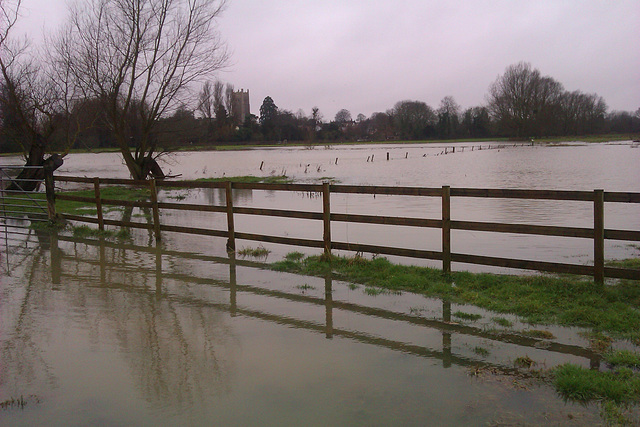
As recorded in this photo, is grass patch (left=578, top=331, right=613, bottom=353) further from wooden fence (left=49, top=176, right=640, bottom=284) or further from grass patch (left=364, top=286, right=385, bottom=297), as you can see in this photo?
grass patch (left=364, top=286, right=385, bottom=297)

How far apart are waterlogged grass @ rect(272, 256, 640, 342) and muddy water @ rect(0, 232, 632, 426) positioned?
37 cm

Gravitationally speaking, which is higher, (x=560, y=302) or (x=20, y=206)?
(x=20, y=206)

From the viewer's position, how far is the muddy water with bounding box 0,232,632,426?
427 cm

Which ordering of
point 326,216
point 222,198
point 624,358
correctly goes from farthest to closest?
1. point 222,198
2. point 326,216
3. point 624,358

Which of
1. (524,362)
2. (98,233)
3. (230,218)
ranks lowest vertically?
(524,362)

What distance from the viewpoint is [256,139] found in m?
122

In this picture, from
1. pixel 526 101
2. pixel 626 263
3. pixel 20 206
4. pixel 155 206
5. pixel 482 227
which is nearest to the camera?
pixel 482 227

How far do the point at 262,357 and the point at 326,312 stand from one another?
63.6 inches

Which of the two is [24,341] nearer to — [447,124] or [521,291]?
[521,291]

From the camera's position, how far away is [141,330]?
244 inches

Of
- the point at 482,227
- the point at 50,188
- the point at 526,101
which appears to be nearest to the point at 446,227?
the point at 482,227

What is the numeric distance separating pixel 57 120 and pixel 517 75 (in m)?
105

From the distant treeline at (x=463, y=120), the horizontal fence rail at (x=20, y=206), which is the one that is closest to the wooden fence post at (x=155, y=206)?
the horizontal fence rail at (x=20, y=206)

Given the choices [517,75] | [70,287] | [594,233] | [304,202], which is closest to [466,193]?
[594,233]
